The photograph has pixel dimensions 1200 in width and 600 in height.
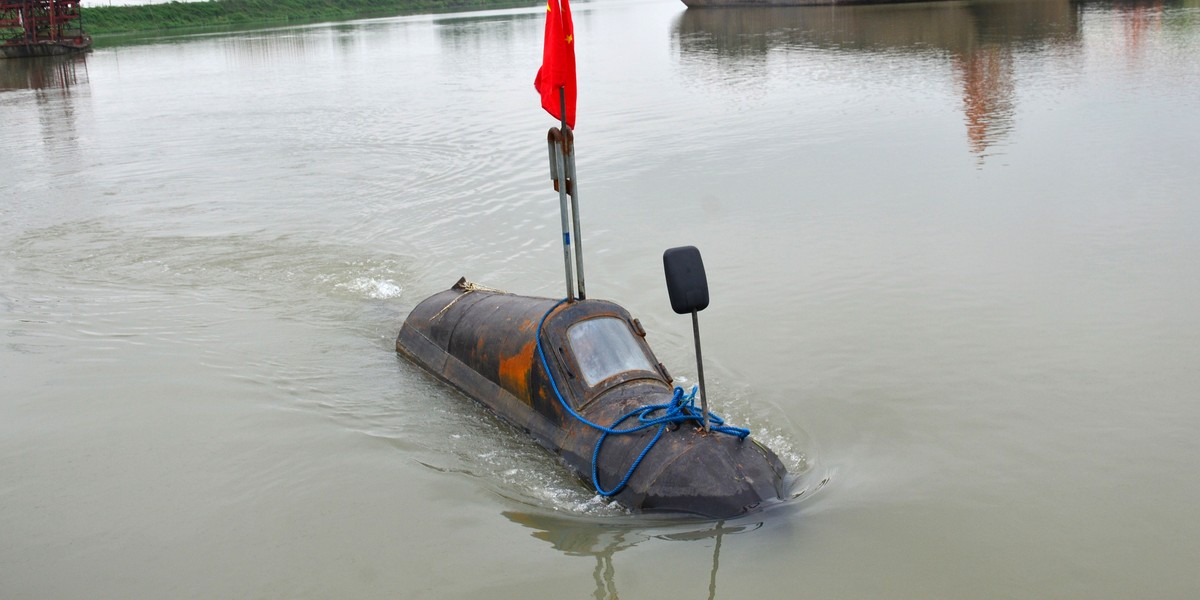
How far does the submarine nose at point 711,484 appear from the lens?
268 inches

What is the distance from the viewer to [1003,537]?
690 centimetres

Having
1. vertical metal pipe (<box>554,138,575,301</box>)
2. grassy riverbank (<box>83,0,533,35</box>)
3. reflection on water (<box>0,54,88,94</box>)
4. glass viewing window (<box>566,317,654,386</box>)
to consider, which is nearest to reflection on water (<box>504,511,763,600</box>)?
glass viewing window (<box>566,317,654,386</box>)

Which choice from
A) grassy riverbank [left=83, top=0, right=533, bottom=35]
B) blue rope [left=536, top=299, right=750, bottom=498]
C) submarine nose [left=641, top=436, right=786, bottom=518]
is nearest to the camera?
submarine nose [left=641, top=436, right=786, bottom=518]

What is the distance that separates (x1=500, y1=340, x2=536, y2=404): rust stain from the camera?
328 inches

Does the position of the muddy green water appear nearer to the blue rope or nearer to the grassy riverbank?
the blue rope

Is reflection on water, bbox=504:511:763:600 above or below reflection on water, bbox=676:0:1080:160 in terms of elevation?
below

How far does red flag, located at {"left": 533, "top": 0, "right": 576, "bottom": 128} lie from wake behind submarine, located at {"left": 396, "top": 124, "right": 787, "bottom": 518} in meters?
0.41

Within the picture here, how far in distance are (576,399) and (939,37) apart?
108 ft

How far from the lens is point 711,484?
22.5ft

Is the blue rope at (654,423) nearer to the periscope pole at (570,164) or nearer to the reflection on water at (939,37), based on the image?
the periscope pole at (570,164)

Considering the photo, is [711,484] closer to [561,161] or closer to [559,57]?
[561,161]

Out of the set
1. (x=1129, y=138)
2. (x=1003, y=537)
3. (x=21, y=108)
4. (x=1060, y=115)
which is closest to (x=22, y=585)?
(x=1003, y=537)

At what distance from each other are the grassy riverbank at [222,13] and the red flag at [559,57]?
7590 centimetres

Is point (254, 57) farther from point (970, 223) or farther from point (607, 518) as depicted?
point (607, 518)
